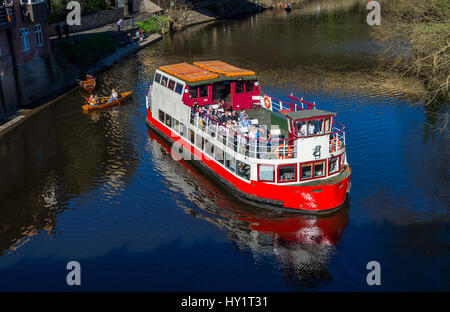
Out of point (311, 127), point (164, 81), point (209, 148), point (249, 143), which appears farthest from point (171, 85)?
point (311, 127)

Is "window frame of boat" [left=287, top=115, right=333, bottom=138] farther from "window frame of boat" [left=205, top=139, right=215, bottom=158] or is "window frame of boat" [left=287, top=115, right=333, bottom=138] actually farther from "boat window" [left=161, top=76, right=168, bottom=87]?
"boat window" [left=161, top=76, right=168, bottom=87]

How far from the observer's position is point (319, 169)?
2975cm

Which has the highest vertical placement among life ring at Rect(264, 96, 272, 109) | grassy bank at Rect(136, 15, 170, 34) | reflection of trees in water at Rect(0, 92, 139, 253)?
grassy bank at Rect(136, 15, 170, 34)

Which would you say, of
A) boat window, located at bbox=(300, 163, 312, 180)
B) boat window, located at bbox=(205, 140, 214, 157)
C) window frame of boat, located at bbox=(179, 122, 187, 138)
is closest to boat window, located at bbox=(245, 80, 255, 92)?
window frame of boat, located at bbox=(179, 122, 187, 138)

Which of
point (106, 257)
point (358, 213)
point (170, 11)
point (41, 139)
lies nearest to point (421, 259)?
point (358, 213)

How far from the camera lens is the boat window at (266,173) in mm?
29572

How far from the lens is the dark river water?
2512cm

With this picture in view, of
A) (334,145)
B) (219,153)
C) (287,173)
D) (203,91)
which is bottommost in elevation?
(287,173)

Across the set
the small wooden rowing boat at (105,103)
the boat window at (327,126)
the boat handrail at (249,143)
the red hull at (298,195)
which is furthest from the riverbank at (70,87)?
the boat window at (327,126)

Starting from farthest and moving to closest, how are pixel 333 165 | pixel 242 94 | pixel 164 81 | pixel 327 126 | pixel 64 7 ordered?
pixel 64 7 < pixel 164 81 < pixel 242 94 < pixel 333 165 < pixel 327 126

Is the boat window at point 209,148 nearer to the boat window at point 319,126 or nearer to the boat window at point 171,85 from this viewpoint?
the boat window at point 171,85

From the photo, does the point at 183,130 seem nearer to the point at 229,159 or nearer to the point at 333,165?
the point at 229,159

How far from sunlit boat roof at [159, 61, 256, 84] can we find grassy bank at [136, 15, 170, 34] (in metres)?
51.5

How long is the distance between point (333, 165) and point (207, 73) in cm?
1329
